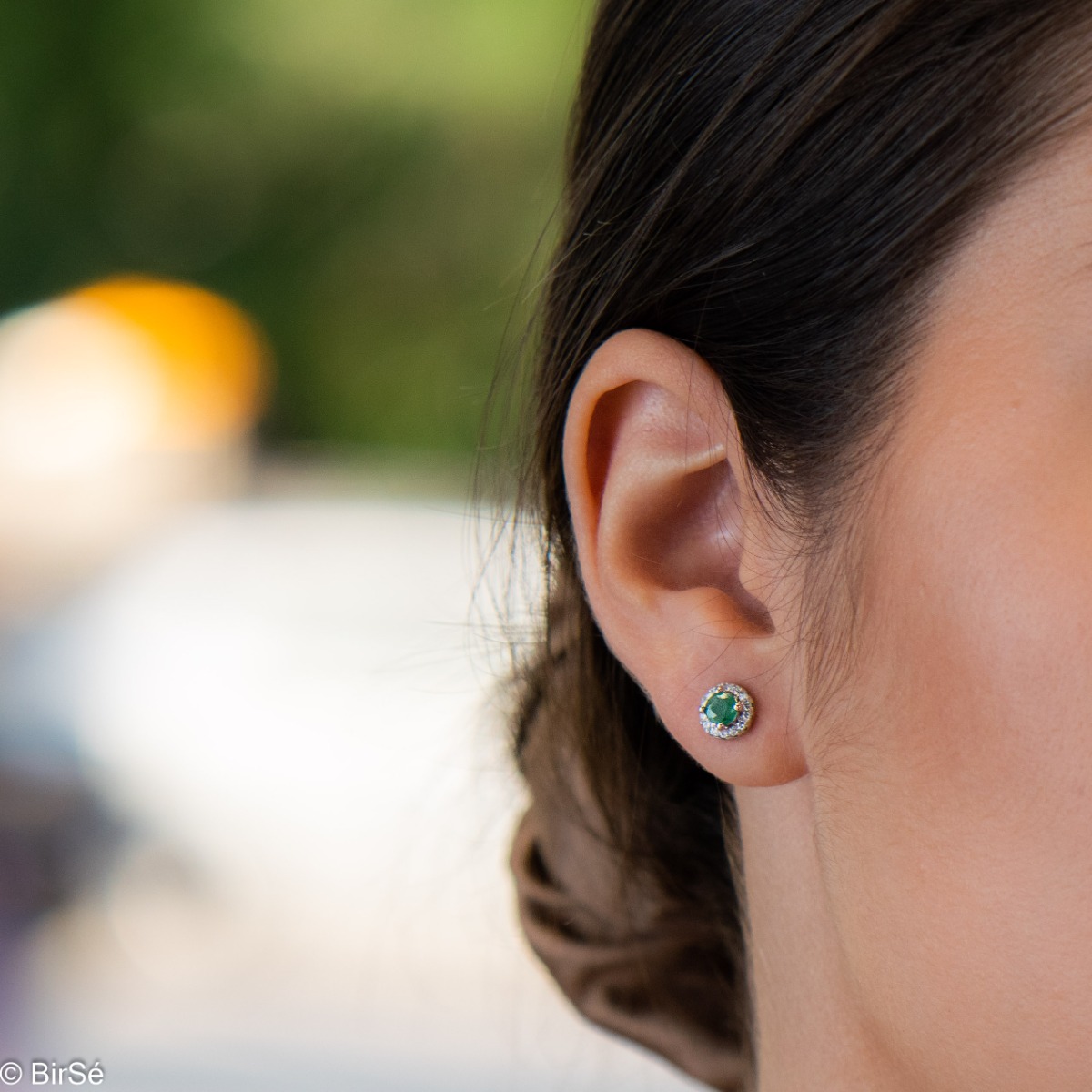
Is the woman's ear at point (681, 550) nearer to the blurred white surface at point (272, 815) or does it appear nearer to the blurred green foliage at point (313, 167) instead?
the blurred white surface at point (272, 815)

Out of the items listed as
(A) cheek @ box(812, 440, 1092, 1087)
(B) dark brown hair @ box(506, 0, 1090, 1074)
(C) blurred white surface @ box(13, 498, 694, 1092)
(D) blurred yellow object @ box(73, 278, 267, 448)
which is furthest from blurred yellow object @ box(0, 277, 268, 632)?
(A) cheek @ box(812, 440, 1092, 1087)

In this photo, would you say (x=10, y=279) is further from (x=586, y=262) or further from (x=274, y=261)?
(x=586, y=262)

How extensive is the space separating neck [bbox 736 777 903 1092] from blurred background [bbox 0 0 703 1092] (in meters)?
0.32

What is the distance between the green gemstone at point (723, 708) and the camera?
88 centimetres

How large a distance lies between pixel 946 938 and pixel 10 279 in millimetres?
5952

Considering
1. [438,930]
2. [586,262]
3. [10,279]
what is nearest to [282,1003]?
[438,930]

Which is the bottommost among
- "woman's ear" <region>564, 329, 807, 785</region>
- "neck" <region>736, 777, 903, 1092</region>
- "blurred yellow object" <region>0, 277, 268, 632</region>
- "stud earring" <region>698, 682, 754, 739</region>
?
"neck" <region>736, 777, 903, 1092</region>

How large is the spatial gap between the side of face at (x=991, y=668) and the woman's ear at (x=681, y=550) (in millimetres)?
80

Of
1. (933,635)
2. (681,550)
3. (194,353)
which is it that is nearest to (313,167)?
(194,353)

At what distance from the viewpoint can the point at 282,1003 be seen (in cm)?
294

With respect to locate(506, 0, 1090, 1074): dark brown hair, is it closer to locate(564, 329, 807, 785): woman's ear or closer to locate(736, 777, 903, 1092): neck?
locate(564, 329, 807, 785): woman's ear

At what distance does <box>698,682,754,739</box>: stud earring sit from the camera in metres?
0.88

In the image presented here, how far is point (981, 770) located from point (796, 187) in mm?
363

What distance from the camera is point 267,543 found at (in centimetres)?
354
